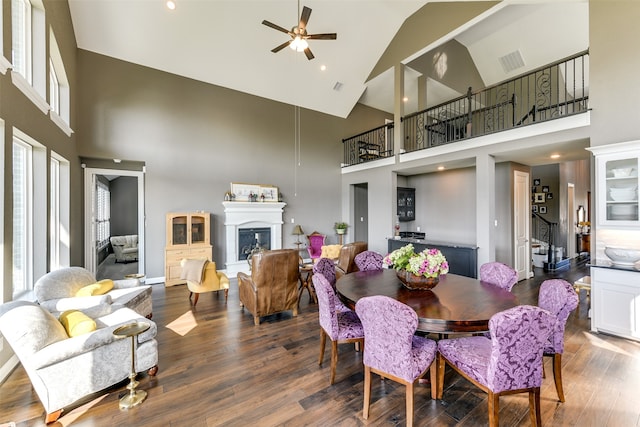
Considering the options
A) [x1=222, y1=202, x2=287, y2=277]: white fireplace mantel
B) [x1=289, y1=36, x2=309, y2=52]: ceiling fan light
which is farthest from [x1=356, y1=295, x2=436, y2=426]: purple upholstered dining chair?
[x1=222, y1=202, x2=287, y2=277]: white fireplace mantel

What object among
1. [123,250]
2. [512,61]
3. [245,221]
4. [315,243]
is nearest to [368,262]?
[245,221]

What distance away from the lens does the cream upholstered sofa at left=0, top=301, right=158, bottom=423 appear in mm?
1949

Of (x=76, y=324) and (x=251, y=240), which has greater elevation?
(x=251, y=240)

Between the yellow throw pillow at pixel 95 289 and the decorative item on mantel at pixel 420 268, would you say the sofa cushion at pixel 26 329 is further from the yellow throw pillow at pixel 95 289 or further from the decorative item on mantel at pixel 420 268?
the decorative item on mantel at pixel 420 268

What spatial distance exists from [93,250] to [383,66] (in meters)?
8.07

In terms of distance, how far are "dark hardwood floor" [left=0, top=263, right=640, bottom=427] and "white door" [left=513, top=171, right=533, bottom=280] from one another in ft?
9.32

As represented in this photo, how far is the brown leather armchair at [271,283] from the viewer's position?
146 inches

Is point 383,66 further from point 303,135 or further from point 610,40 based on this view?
point 610,40

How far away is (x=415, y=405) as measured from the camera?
2.18 metres

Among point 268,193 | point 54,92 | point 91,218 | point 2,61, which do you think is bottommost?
point 91,218

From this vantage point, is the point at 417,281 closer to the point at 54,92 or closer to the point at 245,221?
the point at 245,221

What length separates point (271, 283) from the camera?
3.79m

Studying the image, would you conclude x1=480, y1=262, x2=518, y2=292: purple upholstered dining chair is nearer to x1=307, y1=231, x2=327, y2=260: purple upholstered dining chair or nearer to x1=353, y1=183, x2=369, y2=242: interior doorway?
x1=307, y1=231, x2=327, y2=260: purple upholstered dining chair

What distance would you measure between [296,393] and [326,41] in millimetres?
7046
